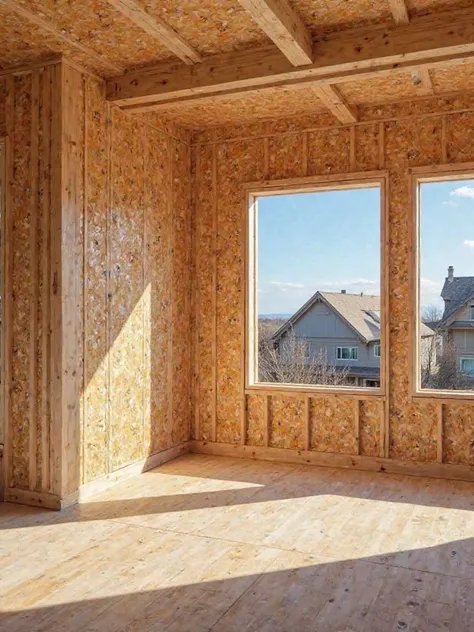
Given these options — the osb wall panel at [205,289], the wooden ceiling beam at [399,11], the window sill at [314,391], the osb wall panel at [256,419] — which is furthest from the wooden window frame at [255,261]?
the wooden ceiling beam at [399,11]

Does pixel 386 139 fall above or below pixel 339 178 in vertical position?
above

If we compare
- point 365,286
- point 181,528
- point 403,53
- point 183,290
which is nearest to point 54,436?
point 181,528

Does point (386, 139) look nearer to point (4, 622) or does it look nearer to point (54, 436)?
point (54, 436)

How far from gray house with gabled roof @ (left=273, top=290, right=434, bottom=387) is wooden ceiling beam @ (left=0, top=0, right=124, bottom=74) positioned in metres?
3.02

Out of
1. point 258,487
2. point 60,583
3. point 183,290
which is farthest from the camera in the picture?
point 183,290

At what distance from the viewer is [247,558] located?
3713 mm

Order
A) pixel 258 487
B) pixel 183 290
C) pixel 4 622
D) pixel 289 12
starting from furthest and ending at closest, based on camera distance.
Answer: pixel 183 290 → pixel 258 487 → pixel 289 12 → pixel 4 622

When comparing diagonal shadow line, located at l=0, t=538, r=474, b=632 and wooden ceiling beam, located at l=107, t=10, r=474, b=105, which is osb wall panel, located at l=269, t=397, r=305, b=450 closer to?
diagonal shadow line, located at l=0, t=538, r=474, b=632

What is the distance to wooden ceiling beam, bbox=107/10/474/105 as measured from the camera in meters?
4.09

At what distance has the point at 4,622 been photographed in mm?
2928

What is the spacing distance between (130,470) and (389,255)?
10.9 ft

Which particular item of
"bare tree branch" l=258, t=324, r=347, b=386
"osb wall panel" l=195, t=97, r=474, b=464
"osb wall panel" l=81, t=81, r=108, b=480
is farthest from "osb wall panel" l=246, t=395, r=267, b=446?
"osb wall panel" l=81, t=81, r=108, b=480

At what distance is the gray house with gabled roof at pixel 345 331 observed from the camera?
5.94 meters

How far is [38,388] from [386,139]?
4087 millimetres
